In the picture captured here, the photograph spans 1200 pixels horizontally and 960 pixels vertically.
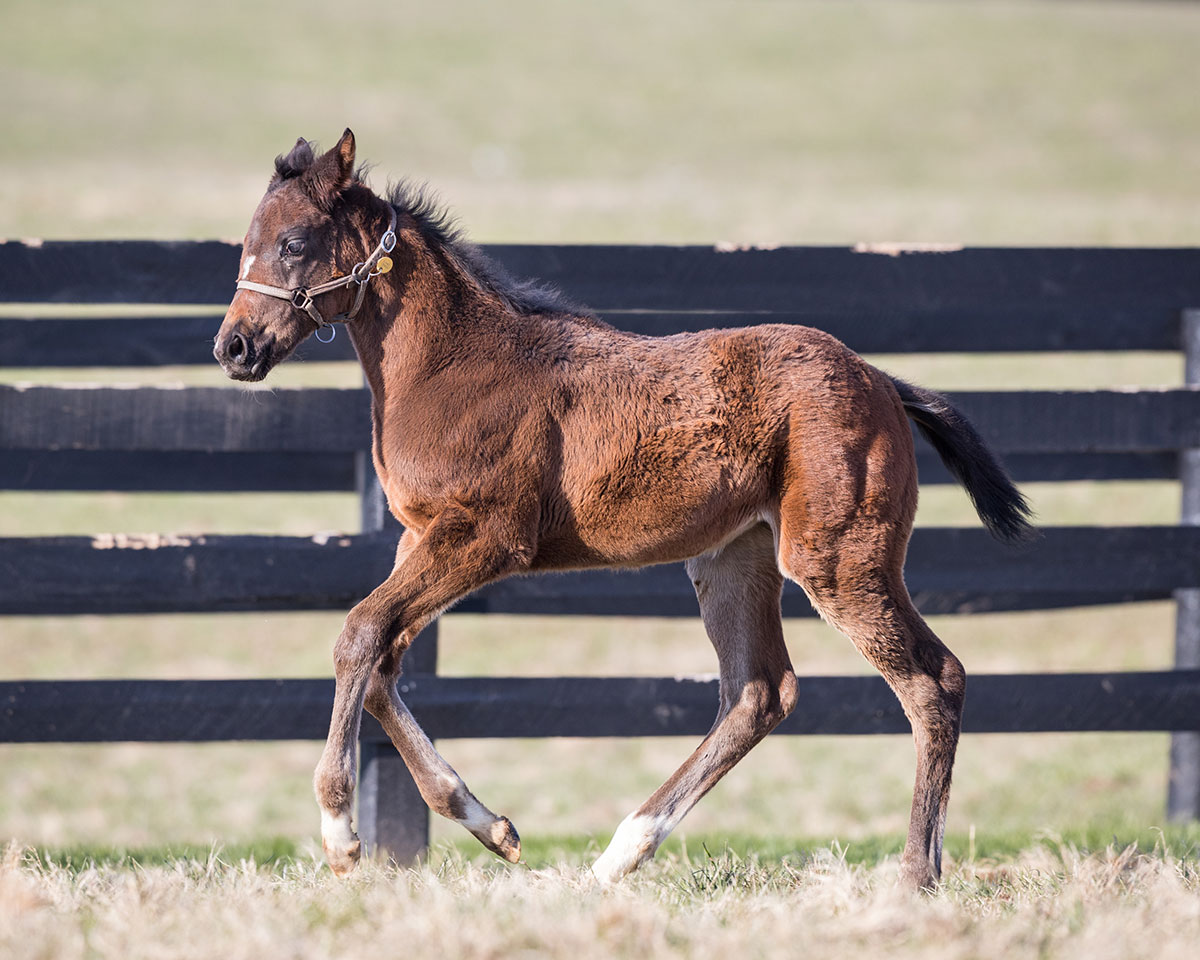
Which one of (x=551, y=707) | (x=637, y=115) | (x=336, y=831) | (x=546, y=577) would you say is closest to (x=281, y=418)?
(x=546, y=577)

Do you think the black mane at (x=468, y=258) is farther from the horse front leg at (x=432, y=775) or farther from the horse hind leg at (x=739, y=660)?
the horse front leg at (x=432, y=775)

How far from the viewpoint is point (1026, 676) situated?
4922 mm

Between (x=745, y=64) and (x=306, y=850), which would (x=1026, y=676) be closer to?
(x=306, y=850)

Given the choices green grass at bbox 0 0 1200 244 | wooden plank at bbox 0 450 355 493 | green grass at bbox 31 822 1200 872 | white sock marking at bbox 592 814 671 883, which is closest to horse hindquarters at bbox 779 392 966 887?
green grass at bbox 31 822 1200 872

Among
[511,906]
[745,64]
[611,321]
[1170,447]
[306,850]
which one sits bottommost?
[306,850]

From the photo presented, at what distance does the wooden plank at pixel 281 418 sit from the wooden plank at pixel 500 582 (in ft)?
1.12

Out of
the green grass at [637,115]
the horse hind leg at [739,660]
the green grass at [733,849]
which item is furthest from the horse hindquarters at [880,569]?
the green grass at [637,115]

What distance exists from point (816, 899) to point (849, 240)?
1491 cm

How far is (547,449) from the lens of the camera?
3.48m

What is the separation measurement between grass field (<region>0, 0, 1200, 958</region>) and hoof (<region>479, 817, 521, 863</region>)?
74 millimetres

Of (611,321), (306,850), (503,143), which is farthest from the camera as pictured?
(503,143)

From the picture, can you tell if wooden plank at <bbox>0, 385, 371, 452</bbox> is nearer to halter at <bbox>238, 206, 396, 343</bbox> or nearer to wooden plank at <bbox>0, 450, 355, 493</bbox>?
wooden plank at <bbox>0, 450, 355, 493</bbox>

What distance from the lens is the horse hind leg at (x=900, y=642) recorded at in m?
3.54

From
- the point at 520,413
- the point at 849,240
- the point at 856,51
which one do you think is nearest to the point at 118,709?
the point at 520,413
